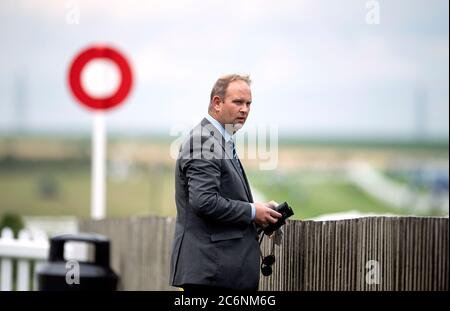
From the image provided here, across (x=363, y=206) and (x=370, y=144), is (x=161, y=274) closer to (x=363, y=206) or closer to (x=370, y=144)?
(x=363, y=206)

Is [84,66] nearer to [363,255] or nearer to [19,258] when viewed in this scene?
[19,258]

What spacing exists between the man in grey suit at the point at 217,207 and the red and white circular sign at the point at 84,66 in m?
10.1

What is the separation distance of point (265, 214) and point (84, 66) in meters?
10.4

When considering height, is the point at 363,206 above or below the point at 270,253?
below

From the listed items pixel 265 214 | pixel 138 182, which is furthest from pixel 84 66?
pixel 138 182

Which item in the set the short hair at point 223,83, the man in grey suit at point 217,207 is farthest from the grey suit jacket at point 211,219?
the short hair at point 223,83

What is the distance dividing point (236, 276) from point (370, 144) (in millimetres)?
79962

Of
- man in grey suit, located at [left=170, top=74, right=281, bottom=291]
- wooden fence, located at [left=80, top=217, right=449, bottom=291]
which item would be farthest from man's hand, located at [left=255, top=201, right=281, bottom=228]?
wooden fence, located at [left=80, top=217, right=449, bottom=291]

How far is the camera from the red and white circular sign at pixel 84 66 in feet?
56.9

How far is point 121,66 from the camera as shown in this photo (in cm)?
1772
